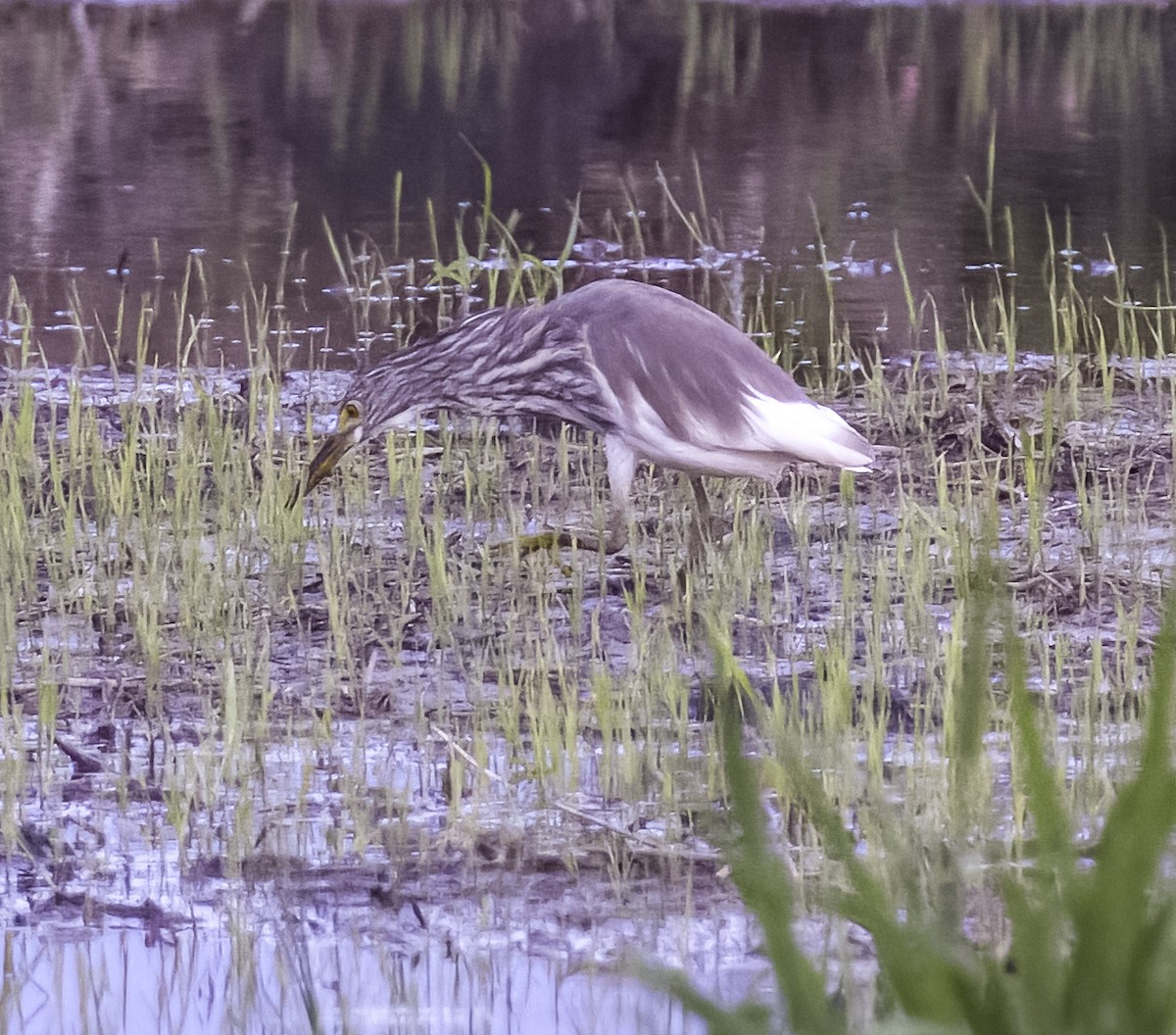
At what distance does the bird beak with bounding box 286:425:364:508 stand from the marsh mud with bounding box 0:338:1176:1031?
9 cm

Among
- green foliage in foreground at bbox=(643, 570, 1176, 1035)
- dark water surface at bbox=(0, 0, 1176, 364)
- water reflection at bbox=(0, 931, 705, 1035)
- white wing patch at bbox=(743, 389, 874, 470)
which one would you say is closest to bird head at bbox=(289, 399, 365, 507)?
white wing patch at bbox=(743, 389, 874, 470)

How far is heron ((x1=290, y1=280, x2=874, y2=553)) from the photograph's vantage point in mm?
4586

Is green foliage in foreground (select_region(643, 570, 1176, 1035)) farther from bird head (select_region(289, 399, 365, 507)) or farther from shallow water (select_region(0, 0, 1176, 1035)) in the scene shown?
bird head (select_region(289, 399, 365, 507))

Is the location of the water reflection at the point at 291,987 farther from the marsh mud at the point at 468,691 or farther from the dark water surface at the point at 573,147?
the dark water surface at the point at 573,147

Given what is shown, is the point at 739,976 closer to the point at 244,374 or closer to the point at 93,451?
the point at 93,451

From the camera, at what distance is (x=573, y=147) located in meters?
15.5

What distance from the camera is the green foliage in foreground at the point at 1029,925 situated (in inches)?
73.5

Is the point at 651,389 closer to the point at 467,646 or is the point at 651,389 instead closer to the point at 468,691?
the point at 467,646

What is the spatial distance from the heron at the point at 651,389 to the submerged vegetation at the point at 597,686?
27 cm

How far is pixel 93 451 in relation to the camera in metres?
5.58

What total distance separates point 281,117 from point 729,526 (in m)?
12.5

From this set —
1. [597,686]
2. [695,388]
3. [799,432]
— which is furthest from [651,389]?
[597,686]

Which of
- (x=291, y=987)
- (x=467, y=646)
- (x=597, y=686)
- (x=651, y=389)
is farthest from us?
(x=651, y=389)

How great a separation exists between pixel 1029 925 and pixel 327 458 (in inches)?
133
